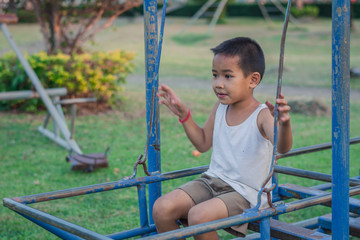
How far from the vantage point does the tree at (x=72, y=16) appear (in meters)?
7.69

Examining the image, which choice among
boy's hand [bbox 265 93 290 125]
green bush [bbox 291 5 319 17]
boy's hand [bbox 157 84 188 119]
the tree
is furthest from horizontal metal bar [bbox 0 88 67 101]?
green bush [bbox 291 5 319 17]

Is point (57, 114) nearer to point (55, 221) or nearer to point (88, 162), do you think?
point (88, 162)

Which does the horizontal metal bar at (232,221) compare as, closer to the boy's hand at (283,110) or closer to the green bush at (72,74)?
the boy's hand at (283,110)

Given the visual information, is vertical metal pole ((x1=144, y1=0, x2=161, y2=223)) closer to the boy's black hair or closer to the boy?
the boy

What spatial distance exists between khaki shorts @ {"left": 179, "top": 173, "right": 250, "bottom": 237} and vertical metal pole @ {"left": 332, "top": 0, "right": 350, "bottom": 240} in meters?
0.45

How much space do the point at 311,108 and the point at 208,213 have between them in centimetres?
580

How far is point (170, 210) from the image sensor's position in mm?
2223

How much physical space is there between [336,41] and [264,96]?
710cm

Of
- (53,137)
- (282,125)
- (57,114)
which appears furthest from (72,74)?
(282,125)

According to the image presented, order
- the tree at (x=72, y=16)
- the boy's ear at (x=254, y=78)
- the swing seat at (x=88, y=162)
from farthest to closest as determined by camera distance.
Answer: the tree at (x=72, y=16), the swing seat at (x=88, y=162), the boy's ear at (x=254, y=78)

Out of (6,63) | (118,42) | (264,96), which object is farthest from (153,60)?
(118,42)

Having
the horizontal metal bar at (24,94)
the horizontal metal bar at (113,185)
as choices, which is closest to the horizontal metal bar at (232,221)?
the horizontal metal bar at (113,185)

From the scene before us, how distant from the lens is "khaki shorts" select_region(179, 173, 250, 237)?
7.13 ft

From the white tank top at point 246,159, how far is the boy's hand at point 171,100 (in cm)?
26
